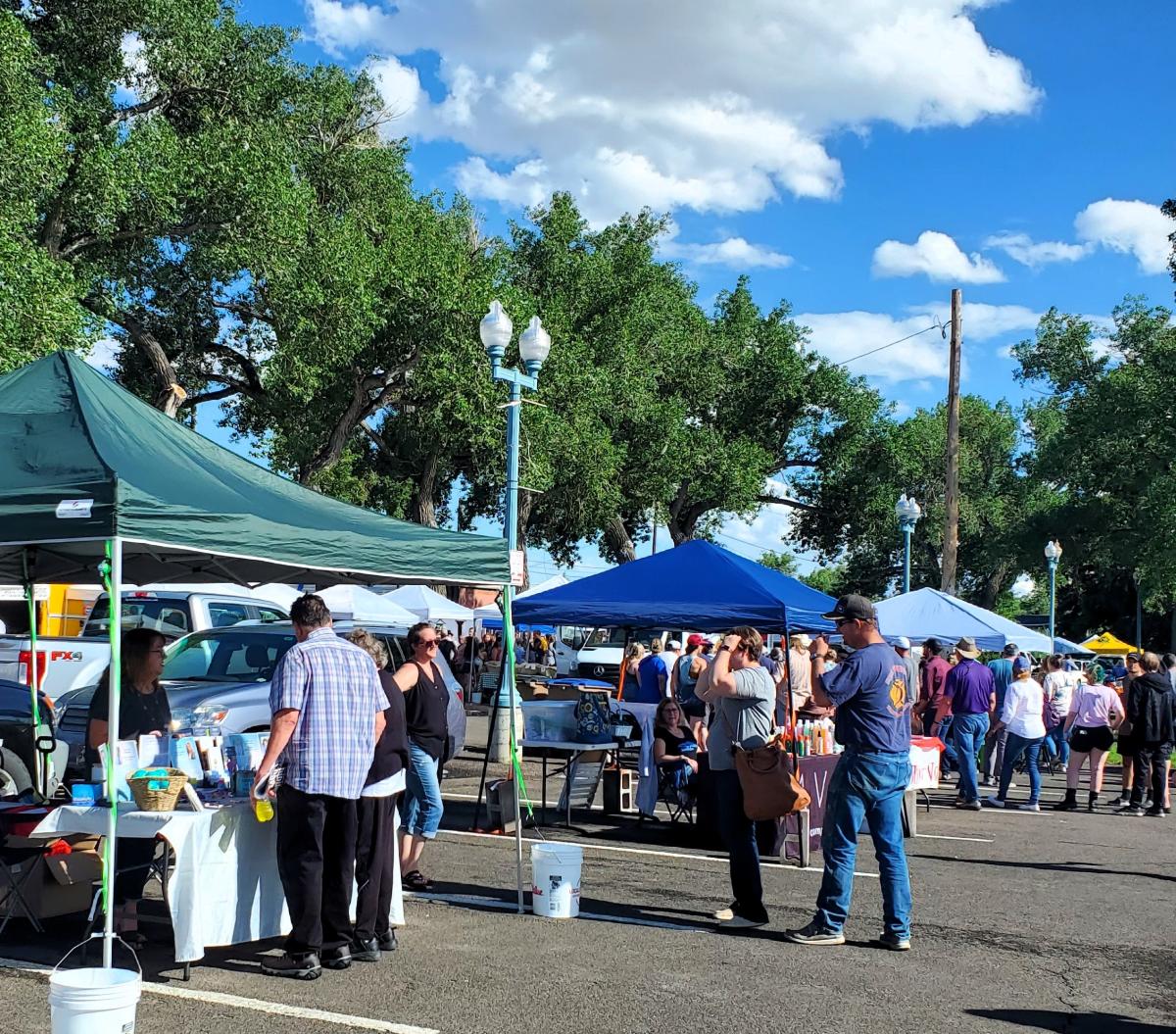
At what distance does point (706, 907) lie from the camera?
8.11m

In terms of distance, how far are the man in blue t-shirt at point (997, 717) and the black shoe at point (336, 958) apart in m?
11.7

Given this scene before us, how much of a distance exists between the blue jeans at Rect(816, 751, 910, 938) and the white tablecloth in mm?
3018

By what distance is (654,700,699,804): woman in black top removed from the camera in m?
11.2

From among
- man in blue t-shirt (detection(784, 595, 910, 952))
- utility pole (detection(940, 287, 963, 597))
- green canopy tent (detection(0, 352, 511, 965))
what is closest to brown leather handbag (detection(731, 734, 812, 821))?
man in blue t-shirt (detection(784, 595, 910, 952))

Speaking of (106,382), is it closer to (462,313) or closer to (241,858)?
(241,858)

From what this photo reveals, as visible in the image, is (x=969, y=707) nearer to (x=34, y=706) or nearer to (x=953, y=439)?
(x=34, y=706)

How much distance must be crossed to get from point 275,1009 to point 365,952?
87cm

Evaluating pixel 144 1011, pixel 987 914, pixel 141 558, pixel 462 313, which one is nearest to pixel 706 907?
pixel 987 914

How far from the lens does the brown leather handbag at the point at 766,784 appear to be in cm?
737

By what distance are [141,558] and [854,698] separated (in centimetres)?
497

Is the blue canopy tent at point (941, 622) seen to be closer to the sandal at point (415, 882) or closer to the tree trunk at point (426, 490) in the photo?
the sandal at point (415, 882)

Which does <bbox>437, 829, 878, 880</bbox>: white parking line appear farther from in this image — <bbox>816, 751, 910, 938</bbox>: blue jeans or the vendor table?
<bbox>816, 751, 910, 938</bbox>: blue jeans

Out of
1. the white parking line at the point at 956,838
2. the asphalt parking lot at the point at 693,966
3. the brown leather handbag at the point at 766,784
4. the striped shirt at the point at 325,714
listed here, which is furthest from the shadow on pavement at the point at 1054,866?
the striped shirt at the point at 325,714

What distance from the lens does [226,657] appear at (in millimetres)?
12203
